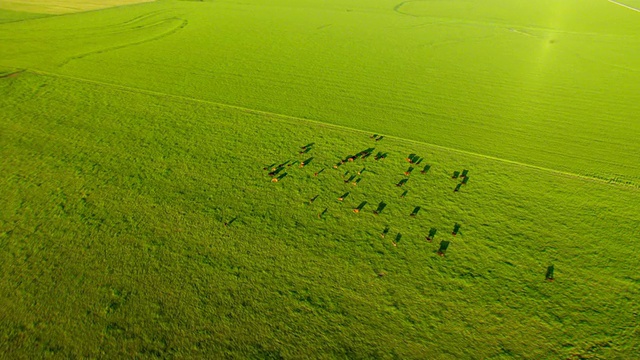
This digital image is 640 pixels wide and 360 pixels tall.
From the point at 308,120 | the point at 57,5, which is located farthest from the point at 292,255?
the point at 57,5

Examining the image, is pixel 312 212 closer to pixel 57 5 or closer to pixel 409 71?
pixel 409 71

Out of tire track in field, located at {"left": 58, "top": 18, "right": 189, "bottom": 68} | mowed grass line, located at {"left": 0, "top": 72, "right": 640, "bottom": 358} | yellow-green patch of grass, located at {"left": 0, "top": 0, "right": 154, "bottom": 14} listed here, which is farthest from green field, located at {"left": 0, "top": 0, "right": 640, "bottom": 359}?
yellow-green patch of grass, located at {"left": 0, "top": 0, "right": 154, "bottom": 14}

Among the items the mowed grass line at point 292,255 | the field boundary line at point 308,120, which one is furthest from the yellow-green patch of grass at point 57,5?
the mowed grass line at point 292,255

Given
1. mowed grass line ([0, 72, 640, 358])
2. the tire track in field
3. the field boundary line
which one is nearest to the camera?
mowed grass line ([0, 72, 640, 358])

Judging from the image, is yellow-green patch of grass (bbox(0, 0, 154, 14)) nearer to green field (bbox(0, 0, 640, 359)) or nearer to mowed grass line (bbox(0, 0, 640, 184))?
mowed grass line (bbox(0, 0, 640, 184))

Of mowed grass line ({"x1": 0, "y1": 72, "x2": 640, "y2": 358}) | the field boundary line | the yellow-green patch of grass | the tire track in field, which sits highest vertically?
the yellow-green patch of grass

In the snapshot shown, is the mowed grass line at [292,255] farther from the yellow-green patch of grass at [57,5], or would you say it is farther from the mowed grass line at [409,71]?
the yellow-green patch of grass at [57,5]

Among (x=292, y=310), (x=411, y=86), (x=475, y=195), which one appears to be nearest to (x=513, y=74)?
(x=411, y=86)
